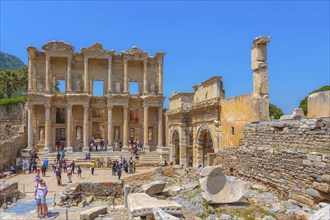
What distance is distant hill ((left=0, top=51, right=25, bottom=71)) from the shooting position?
120963 millimetres

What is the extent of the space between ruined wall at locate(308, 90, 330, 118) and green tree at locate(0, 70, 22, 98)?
3581 centimetres

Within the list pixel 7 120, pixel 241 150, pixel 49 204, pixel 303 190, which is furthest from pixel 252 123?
pixel 7 120

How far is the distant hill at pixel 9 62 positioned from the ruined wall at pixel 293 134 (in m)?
123

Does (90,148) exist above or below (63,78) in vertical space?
below

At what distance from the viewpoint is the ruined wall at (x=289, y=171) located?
852cm

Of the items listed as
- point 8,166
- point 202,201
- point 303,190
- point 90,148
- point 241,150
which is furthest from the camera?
point 90,148

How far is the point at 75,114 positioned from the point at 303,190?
26.4 metres

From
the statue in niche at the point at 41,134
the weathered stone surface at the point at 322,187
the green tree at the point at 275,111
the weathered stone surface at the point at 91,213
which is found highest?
the green tree at the point at 275,111

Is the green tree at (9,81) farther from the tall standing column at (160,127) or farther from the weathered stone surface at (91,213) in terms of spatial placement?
the weathered stone surface at (91,213)

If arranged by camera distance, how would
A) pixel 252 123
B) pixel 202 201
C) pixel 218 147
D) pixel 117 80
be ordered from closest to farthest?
pixel 202 201, pixel 252 123, pixel 218 147, pixel 117 80

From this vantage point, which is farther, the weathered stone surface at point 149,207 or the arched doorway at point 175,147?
the arched doorway at point 175,147

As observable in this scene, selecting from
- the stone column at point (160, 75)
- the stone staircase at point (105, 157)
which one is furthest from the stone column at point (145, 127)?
the stone column at point (160, 75)

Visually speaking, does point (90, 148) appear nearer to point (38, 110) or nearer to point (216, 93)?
point (38, 110)

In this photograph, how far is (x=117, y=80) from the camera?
33.2 m
